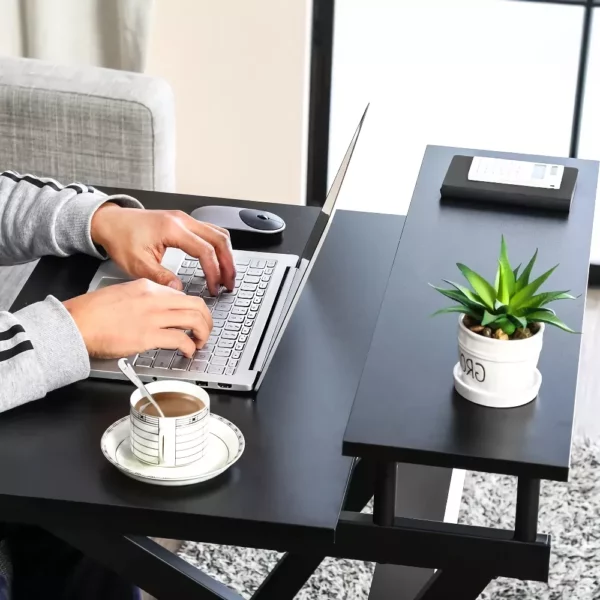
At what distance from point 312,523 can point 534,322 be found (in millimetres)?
276

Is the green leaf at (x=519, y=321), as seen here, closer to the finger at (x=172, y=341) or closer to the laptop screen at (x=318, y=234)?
the laptop screen at (x=318, y=234)

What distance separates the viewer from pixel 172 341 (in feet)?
3.84

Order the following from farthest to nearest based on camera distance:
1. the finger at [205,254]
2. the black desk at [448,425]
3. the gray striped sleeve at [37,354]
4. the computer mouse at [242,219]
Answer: the computer mouse at [242,219] < the finger at [205,254] < the gray striped sleeve at [37,354] < the black desk at [448,425]

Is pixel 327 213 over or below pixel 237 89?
over

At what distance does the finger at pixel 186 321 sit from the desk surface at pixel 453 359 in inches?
7.5

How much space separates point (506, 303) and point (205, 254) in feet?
1.43

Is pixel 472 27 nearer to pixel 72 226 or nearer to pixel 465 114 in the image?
pixel 465 114

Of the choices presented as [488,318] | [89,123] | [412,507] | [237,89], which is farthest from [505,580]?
[237,89]

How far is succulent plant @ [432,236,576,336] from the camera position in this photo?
39.2 inches

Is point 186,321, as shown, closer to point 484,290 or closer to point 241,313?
point 241,313

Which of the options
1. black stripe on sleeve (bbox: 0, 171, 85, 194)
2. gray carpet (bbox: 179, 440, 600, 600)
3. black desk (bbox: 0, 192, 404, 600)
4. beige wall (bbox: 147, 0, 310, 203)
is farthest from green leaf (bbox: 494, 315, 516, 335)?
beige wall (bbox: 147, 0, 310, 203)

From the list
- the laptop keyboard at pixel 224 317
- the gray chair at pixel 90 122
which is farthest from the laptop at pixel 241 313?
the gray chair at pixel 90 122

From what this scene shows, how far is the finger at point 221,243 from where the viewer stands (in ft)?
4.38

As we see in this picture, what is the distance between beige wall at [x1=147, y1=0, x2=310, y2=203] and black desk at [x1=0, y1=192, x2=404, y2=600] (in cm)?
157
